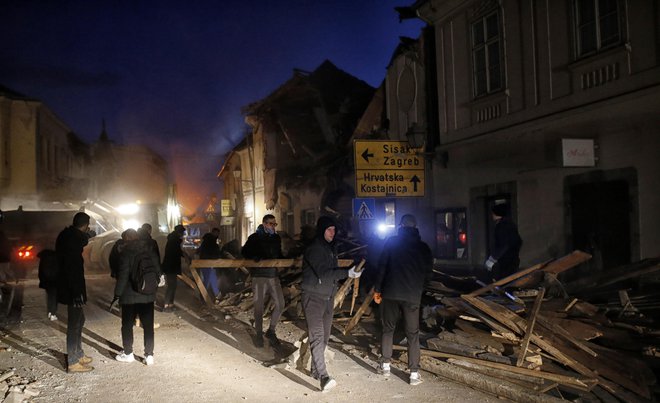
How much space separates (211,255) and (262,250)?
4.70 m

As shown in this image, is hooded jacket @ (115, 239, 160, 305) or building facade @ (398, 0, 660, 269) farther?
building facade @ (398, 0, 660, 269)

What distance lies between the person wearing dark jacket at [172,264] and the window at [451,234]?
667 centimetres

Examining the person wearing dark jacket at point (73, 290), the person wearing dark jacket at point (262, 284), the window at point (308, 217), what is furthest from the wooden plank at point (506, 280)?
the window at point (308, 217)

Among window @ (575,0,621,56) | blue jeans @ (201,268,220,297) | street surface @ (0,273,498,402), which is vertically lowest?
street surface @ (0,273,498,402)

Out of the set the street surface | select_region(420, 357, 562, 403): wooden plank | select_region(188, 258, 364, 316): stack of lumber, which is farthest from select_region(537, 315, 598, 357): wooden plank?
select_region(188, 258, 364, 316): stack of lumber

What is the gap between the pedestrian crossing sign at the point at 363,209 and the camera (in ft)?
39.8

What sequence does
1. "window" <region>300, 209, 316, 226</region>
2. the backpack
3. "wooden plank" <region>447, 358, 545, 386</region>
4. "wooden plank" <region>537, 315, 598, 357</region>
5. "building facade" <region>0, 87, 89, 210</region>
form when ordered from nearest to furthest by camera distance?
"wooden plank" <region>447, 358, 545, 386</region> → "wooden plank" <region>537, 315, 598, 357</region> → the backpack → "window" <region>300, 209, 316, 226</region> → "building facade" <region>0, 87, 89, 210</region>

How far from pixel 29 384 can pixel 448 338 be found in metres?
5.10

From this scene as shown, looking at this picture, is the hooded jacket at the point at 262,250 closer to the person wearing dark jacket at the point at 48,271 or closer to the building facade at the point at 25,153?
the person wearing dark jacket at the point at 48,271

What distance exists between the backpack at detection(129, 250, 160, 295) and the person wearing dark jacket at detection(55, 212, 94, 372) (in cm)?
62

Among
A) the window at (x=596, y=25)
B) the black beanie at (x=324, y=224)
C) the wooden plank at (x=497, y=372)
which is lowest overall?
the wooden plank at (x=497, y=372)

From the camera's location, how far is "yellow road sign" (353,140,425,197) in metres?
11.4

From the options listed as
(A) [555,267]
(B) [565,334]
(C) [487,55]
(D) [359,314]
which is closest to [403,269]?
(B) [565,334]

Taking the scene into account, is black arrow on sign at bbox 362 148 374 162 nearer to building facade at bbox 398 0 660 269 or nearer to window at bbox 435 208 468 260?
building facade at bbox 398 0 660 269
